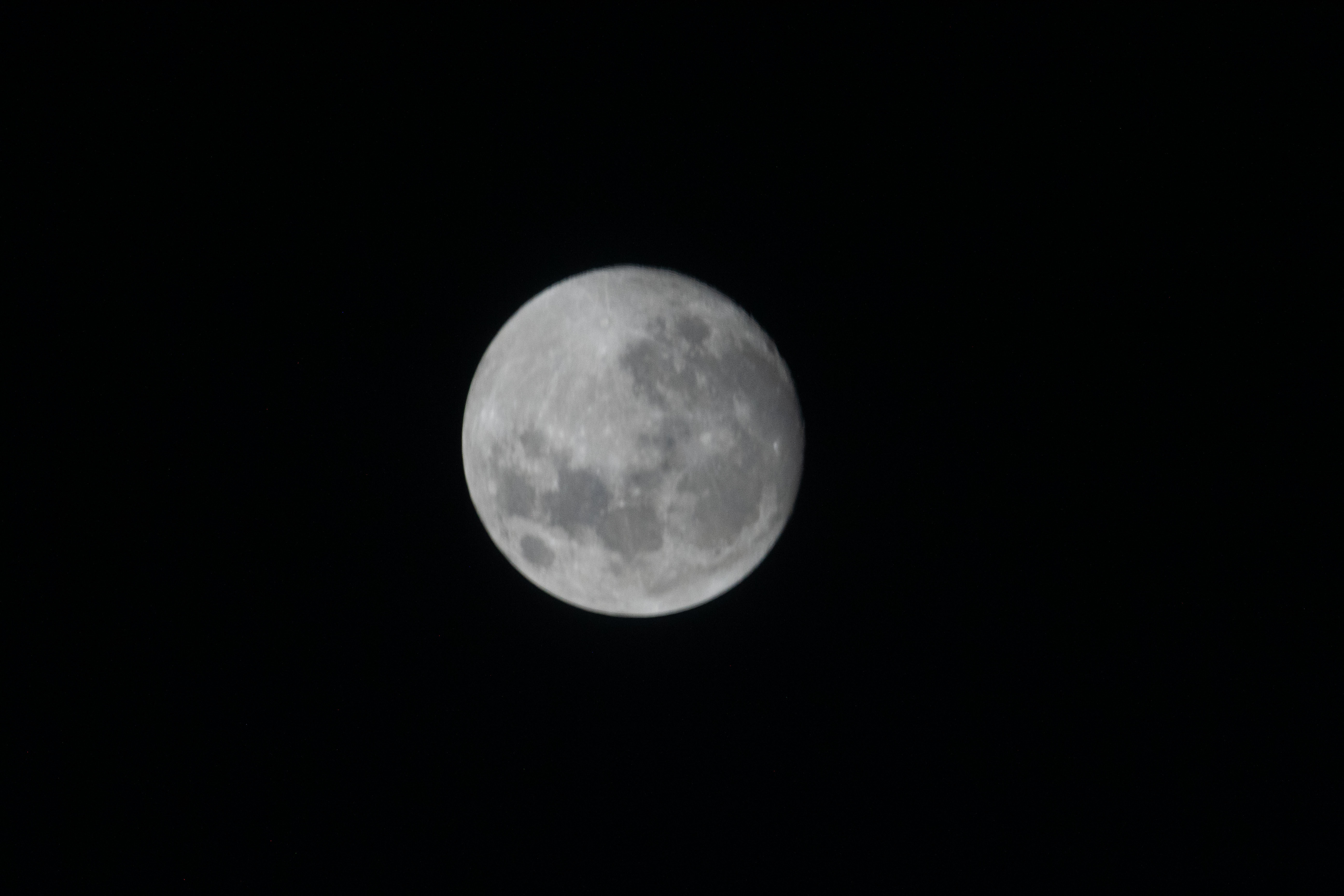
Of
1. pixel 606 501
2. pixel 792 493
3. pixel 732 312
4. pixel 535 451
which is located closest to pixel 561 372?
pixel 535 451

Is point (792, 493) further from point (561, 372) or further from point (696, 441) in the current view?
point (561, 372)

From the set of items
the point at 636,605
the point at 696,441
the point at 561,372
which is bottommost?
the point at 636,605

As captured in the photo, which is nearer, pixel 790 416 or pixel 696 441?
pixel 696 441

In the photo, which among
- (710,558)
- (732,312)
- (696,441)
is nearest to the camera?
(696,441)

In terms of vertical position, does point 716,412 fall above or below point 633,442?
above

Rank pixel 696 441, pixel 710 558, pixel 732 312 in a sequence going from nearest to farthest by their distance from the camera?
1. pixel 696 441
2. pixel 710 558
3. pixel 732 312

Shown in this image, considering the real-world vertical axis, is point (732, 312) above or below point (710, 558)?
above

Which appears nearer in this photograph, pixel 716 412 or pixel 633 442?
pixel 633 442

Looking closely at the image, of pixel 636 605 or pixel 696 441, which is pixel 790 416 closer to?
pixel 696 441
